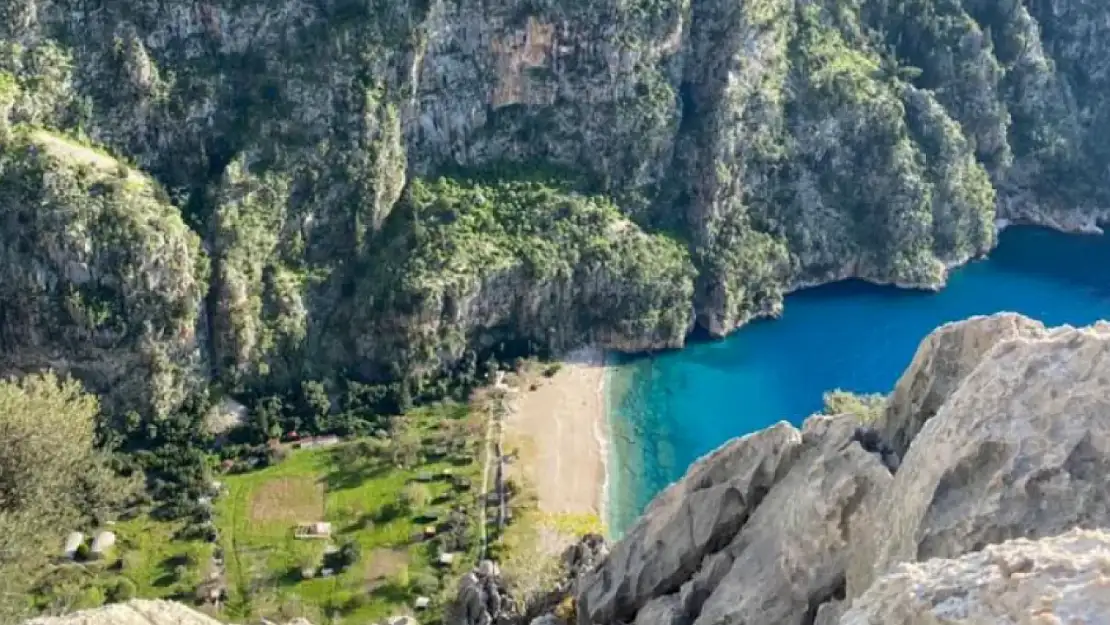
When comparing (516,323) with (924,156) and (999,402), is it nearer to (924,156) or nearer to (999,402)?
(924,156)

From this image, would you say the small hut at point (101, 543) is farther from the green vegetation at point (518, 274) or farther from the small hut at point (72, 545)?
the green vegetation at point (518, 274)

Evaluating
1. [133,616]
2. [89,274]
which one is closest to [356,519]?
[89,274]

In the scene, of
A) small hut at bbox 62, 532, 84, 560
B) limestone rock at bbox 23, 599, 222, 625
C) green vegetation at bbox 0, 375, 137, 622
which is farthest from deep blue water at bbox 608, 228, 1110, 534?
limestone rock at bbox 23, 599, 222, 625

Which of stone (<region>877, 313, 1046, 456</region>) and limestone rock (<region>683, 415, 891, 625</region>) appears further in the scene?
stone (<region>877, 313, 1046, 456</region>)

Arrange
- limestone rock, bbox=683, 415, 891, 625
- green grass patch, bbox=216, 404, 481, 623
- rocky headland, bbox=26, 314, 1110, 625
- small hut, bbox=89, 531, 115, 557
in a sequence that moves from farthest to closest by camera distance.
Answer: small hut, bbox=89, 531, 115, 557, green grass patch, bbox=216, 404, 481, 623, limestone rock, bbox=683, 415, 891, 625, rocky headland, bbox=26, 314, 1110, 625

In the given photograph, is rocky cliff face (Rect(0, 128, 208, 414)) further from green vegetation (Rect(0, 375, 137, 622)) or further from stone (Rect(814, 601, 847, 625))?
stone (Rect(814, 601, 847, 625))

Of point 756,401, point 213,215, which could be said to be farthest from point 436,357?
point 756,401
